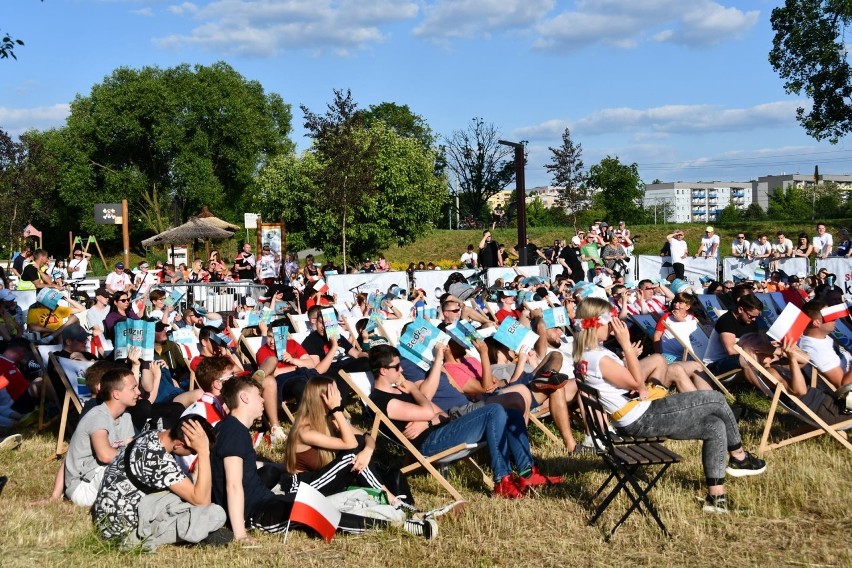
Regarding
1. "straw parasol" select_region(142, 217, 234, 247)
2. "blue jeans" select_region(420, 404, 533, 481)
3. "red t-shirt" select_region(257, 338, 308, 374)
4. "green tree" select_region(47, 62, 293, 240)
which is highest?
"green tree" select_region(47, 62, 293, 240)

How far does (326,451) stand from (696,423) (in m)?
2.39

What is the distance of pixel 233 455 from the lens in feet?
18.4

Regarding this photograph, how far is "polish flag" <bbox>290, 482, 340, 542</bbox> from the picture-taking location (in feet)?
18.3

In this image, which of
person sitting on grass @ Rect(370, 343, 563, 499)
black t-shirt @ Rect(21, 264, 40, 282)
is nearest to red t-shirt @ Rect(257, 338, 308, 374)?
person sitting on grass @ Rect(370, 343, 563, 499)

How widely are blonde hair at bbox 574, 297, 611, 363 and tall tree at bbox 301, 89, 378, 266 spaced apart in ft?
63.6

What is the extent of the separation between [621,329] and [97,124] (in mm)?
48507

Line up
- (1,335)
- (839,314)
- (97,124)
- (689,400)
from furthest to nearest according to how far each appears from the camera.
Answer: (97,124) → (1,335) → (839,314) → (689,400)

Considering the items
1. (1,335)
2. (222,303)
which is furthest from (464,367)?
(222,303)

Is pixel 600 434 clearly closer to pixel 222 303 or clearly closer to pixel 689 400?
pixel 689 400

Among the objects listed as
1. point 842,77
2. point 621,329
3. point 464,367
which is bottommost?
point 464,367

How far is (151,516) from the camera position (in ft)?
18.0

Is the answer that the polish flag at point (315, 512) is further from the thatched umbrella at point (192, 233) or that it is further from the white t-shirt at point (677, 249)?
the thatched umbrella at point (192, 233)

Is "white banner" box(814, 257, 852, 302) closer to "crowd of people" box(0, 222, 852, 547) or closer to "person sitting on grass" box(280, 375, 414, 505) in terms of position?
"crowd of people" box(0, 222, 852, 547)

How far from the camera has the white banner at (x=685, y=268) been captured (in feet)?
68.9
